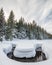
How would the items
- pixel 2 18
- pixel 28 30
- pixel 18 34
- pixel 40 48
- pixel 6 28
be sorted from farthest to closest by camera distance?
Answer: 1. pixel 28 30
2. pixel 18 34
3. pixel 6 28
4. pixel 2 18
5. pixel 40 48

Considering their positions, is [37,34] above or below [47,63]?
above

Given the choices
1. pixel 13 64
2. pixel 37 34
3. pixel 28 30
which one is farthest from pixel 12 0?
pixel 37 34

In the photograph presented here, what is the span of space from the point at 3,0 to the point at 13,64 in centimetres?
1268

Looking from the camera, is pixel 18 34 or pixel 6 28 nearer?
pixel 6 28

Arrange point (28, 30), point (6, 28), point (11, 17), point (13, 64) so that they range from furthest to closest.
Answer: point (28, 30)
point (11, 17)
point (6, 28)
point (13, 64)

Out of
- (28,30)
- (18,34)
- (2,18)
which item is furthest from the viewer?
(28,30)

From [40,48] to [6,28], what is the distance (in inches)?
514

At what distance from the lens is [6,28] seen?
95.8 feet

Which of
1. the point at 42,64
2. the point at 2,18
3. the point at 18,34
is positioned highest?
the point at 2,18

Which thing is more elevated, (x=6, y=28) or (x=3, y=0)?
(x=3, y=0)

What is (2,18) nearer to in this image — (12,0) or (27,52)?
(12,0)

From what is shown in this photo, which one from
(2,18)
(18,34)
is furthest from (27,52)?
(18,34)

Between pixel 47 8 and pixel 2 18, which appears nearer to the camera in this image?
pixel 47 8

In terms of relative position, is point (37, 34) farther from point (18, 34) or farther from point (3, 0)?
point (3, 0)
